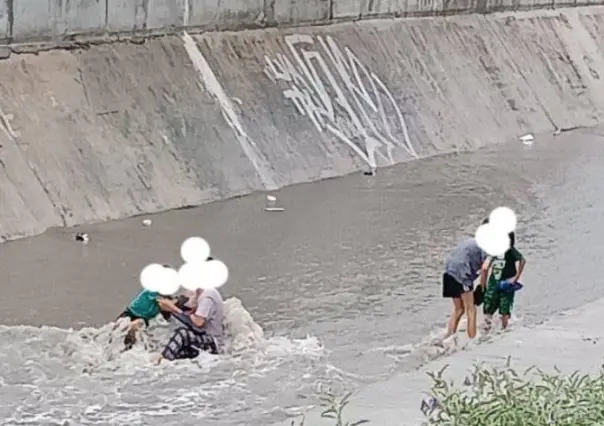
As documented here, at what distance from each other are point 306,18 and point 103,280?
11326 mm

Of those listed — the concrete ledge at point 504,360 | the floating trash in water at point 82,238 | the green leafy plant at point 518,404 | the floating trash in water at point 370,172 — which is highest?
A: the floating trash in water at point 370,172

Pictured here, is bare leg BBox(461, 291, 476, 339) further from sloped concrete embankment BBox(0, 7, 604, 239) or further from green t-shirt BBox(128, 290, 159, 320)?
sloped concrete embankment BBox(0, 7, 604, 239)

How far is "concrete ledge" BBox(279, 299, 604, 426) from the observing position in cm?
638

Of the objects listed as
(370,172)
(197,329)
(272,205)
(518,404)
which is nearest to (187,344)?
(197,329)

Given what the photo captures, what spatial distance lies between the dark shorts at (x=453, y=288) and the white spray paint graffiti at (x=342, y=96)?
10.1m

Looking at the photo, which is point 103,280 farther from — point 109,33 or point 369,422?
point 369,422

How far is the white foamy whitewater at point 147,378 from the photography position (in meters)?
9.76

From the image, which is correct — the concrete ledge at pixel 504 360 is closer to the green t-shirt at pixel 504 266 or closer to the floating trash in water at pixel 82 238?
the green t-shirt at pixel 504 266

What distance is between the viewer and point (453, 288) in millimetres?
12133

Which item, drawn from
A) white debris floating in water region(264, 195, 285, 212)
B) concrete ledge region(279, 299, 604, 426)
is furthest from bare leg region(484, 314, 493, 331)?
white debris floating in water region(264, 195, 285, 212)

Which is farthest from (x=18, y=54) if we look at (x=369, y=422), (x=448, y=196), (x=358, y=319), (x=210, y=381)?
(x=369, y=422)

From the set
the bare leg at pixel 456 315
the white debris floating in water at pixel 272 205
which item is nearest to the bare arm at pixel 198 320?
the bare leg at pixel 456 315

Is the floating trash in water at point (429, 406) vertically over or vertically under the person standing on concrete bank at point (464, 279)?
under

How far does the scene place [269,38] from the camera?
23172 mm
